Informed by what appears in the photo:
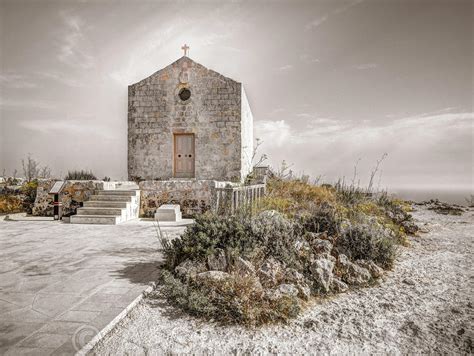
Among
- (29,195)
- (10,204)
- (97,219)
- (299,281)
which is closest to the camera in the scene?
(299,281)

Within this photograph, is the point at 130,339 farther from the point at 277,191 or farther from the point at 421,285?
the point at 277,191

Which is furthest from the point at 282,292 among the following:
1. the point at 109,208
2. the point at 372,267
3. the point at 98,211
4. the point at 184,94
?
the point at 184,94

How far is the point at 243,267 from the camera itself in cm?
338

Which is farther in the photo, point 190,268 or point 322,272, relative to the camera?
point 322,272

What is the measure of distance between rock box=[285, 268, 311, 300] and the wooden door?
901cm

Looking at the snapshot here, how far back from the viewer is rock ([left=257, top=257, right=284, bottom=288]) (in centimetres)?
337

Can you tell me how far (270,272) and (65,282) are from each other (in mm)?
2353

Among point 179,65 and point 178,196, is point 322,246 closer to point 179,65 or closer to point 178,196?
point 178,196

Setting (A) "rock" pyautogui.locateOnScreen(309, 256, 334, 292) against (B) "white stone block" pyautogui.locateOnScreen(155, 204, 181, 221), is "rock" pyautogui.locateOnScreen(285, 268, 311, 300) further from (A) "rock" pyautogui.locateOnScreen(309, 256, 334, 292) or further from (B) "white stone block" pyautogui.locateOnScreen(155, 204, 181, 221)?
(B) "white stone block" pyautogui.locateOnScreen(155, 204, 181, 221)

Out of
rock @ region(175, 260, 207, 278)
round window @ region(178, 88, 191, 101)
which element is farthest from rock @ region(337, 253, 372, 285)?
round window @ region(178, 88, 191, 101)

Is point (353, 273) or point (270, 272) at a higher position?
point (270, 272)

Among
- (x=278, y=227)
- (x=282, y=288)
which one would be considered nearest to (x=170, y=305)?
(x=282, y=288)

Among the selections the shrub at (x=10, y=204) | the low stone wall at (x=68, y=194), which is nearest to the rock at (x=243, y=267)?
the low stone wall at (x=68, y=194)

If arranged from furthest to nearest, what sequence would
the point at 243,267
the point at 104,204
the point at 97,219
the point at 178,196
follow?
the point at 178,196 < the point at 104,204 < the point at 97,219 < the point at 243,267
